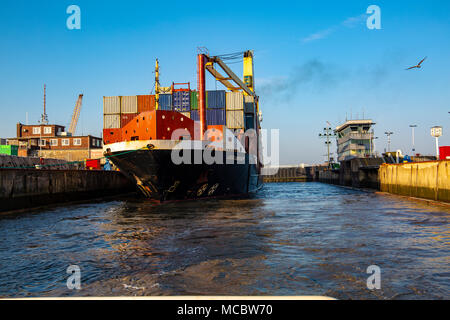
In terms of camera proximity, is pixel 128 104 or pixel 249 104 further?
pixel 249 104

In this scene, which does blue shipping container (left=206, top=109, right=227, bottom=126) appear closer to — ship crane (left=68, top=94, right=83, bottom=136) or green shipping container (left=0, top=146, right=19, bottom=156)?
green shipping container (left=0, top=146, right=19, bottom=156)

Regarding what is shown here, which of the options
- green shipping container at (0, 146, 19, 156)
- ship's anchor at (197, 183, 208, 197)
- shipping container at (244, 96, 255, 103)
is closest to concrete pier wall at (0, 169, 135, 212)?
ship's anchor at (197, 183, 208, 197)

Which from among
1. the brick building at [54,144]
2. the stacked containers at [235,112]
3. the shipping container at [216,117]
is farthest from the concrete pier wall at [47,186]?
the brick building at [54,144]

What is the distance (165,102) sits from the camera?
3853 cm

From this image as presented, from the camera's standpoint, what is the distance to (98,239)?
11.6m

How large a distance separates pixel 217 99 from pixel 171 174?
57.6 ft

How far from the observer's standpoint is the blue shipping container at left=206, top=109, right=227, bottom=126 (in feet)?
124

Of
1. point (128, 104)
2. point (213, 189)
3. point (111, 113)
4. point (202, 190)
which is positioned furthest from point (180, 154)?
point (111, 113)

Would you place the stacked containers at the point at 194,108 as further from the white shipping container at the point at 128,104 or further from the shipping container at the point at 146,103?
the white shipping container at the point at 128,104

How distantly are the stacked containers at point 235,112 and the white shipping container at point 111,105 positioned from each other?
13.3 m

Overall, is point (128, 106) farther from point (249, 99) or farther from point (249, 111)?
point (249, 99)

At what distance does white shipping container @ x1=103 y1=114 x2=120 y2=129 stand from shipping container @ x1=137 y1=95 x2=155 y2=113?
3.11m
